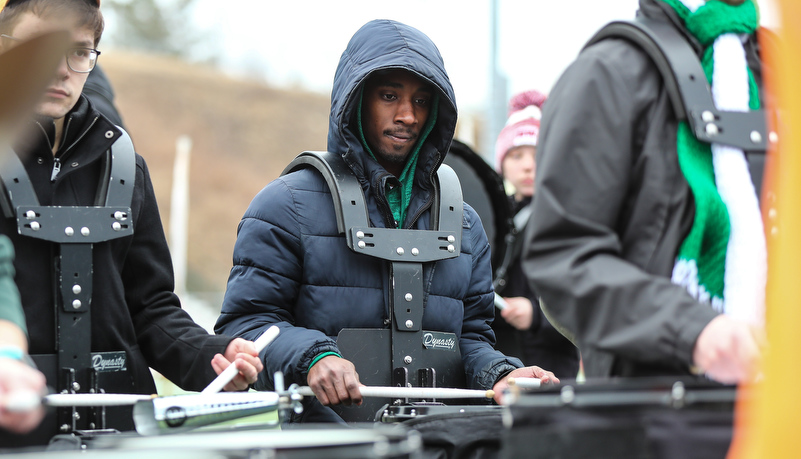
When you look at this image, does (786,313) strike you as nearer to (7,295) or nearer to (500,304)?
(7,295)

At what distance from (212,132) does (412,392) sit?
43670 mm

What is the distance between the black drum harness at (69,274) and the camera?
11.0 ft

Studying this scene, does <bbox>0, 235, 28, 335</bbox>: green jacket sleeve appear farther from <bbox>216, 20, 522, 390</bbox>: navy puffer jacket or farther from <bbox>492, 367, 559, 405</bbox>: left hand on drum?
<bbox>492, 367, 559, 405</bbox>: left hand on drum

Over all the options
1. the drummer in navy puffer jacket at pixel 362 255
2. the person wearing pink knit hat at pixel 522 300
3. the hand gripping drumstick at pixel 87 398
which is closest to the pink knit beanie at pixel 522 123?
the person wearing pink knit hat at pixel 522 300

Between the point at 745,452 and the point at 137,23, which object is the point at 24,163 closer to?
the point at 745,452

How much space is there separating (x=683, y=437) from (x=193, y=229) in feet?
130

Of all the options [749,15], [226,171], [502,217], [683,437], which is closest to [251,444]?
[683,437]

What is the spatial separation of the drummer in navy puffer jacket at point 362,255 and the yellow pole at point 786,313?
1.84 m

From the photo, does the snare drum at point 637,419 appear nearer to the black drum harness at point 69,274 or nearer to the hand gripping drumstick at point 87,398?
the hand gripping drumstick at point 87,398

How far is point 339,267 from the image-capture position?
3.85m

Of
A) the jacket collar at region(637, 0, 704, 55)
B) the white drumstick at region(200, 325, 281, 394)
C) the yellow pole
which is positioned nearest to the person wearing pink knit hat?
the white drumstick at region(200, 325, 281, 394)

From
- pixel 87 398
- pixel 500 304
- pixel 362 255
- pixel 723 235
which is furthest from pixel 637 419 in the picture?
pixel 500 304

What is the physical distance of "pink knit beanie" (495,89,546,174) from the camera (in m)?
6.71

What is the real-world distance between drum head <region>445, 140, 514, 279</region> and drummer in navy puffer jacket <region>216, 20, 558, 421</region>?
1.43 m
